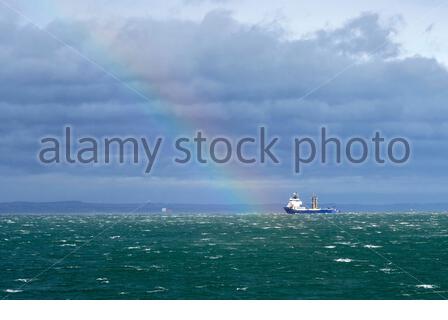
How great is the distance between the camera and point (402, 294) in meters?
47.2

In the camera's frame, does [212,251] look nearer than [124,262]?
No

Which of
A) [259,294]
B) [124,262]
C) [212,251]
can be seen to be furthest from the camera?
[212,251]

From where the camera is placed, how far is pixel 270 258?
2950 inches

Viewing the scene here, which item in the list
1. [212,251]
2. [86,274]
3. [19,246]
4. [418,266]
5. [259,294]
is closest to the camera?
[259,294]
